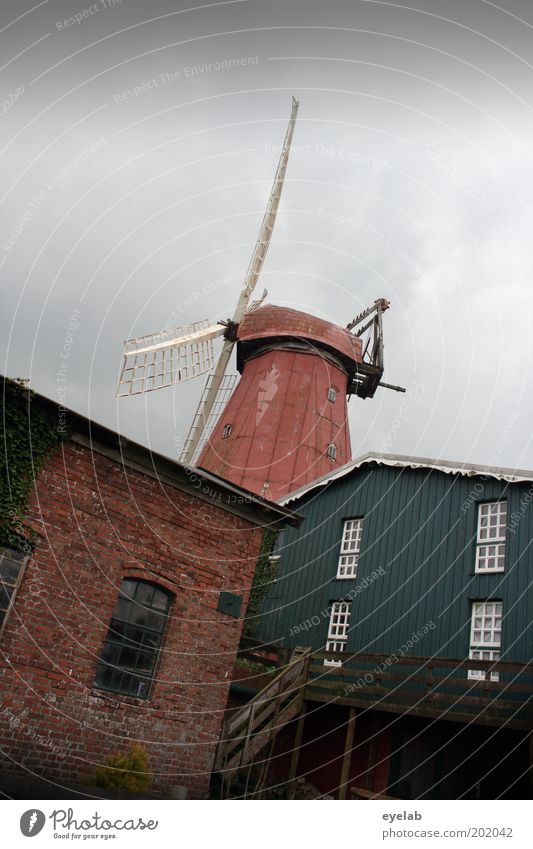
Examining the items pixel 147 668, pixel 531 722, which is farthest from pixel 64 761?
pixel 531 722

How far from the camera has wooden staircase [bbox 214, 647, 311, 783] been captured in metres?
11.6

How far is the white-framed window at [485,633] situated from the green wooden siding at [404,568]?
166 mm

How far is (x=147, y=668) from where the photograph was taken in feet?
34.2

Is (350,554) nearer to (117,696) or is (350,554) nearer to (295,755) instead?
(295,755)

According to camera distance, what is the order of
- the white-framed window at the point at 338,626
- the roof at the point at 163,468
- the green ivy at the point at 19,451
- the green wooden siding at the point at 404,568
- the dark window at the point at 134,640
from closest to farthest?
the green ivy at the point at 19,451 < the roof at the point at 163,468 < the dark window at the point at 134,640 < the green wooden siding at the point at 404,568 < the white-framed window at the point at 338,626

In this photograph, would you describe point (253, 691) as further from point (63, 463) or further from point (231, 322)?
point (231, 322)

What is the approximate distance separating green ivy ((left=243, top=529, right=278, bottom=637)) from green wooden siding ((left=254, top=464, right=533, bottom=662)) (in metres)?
0.24

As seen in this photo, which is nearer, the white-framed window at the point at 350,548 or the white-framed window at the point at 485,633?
the white-framed window at the point at 485,633


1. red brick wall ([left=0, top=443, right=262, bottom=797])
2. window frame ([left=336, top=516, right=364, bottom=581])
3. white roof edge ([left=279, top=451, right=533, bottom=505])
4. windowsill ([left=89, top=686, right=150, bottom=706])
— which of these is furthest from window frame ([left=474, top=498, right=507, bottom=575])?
windowsill ([left=89, top=686, right=150, bottom=706])

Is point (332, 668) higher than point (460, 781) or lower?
higher

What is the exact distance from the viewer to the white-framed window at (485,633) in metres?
14.1

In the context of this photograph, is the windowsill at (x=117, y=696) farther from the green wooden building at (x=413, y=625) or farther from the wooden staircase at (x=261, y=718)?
the green wooden building at (x=413, y=625)

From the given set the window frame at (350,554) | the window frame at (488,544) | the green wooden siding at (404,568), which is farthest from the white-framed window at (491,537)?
the window frame at (350,554)
